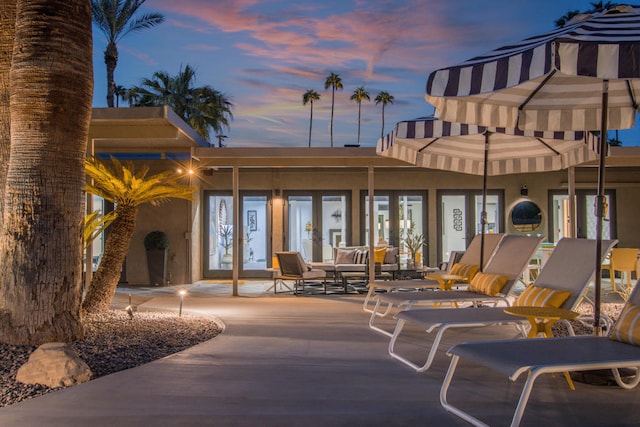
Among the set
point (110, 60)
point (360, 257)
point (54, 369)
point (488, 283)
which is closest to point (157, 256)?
point (360, 257)

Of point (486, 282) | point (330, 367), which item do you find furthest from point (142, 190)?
point (486, 282)

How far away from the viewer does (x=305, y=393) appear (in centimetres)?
378

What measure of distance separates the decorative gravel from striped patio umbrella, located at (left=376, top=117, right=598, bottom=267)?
Answer: 3.31m

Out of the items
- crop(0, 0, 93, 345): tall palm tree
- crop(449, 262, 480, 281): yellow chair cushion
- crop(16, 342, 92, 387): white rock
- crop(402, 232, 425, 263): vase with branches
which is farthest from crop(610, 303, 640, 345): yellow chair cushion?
crop(402, 232, 425, 263): vase with branches

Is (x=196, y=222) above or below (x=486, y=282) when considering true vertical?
above

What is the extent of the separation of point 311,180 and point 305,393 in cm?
1094

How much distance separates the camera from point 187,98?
25.7 meters

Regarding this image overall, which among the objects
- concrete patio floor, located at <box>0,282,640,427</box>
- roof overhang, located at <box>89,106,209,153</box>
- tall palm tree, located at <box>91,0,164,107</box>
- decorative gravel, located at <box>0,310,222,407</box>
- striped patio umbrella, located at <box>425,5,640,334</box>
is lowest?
concrete patio floor, located at <box>0,282,640,427</box>

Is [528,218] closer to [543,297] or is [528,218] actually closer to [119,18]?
[543,297]

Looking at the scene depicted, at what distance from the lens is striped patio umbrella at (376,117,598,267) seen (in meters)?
6.60

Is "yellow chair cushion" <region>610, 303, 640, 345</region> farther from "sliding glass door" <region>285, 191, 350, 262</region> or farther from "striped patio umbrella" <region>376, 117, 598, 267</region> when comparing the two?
"sliding glass door" <region>285, 191, 350, 262</region>

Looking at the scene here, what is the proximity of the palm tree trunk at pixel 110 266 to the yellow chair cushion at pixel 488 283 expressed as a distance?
4.24 meters

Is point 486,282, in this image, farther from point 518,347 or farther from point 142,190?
point 142,190

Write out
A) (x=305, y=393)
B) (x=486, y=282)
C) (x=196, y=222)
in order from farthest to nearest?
(x=196, y=222), (x=486, y=282), (x=305, y=393)
